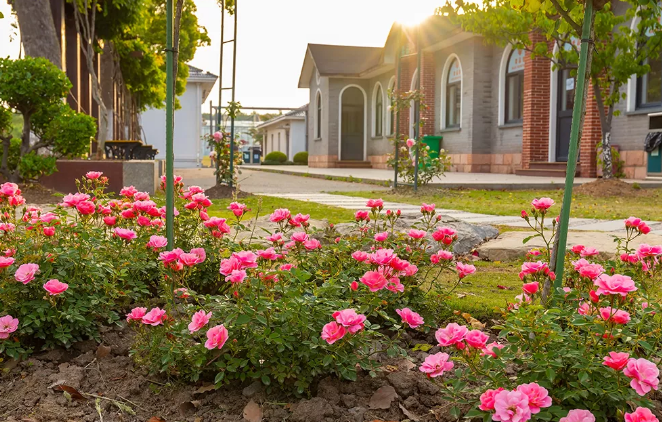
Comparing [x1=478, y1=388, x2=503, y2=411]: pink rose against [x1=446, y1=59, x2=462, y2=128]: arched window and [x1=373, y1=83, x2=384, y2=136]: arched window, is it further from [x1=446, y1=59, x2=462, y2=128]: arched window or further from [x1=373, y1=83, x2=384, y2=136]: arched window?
[x1=373, y1=83, x2=384, y2=136]: arched window

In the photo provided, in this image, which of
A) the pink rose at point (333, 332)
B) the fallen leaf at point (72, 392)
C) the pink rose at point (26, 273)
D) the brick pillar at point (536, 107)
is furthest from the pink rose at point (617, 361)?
the brick pillar at point (536, 107)

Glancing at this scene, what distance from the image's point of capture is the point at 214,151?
1135 cm

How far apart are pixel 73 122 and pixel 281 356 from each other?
833 cm

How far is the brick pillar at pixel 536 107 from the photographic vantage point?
17.6m

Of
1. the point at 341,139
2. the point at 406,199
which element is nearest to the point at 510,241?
the point at 406,199

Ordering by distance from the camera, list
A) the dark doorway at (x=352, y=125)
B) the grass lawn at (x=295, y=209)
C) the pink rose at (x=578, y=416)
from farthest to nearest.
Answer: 1. the dark doorway at (x=352, y=125)
2. the grass lawn at (x=295, y=209)
3. the pink rose at (x=578, y=416)

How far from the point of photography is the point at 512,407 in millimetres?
1551

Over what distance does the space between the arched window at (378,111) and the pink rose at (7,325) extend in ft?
92.3

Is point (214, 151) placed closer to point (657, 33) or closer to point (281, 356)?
point (657, 33)

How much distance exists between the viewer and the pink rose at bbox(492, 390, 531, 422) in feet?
5.02

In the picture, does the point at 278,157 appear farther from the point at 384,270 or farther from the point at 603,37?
the point at 384,270

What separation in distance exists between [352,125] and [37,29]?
2353cm

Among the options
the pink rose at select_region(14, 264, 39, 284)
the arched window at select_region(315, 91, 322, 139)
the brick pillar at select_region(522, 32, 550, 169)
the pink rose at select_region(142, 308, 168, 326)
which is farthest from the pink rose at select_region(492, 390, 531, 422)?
the arched window at select_region(315, 91, 322, 139)

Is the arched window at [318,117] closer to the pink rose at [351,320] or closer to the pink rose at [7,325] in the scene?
the pink rose at [7,325]
